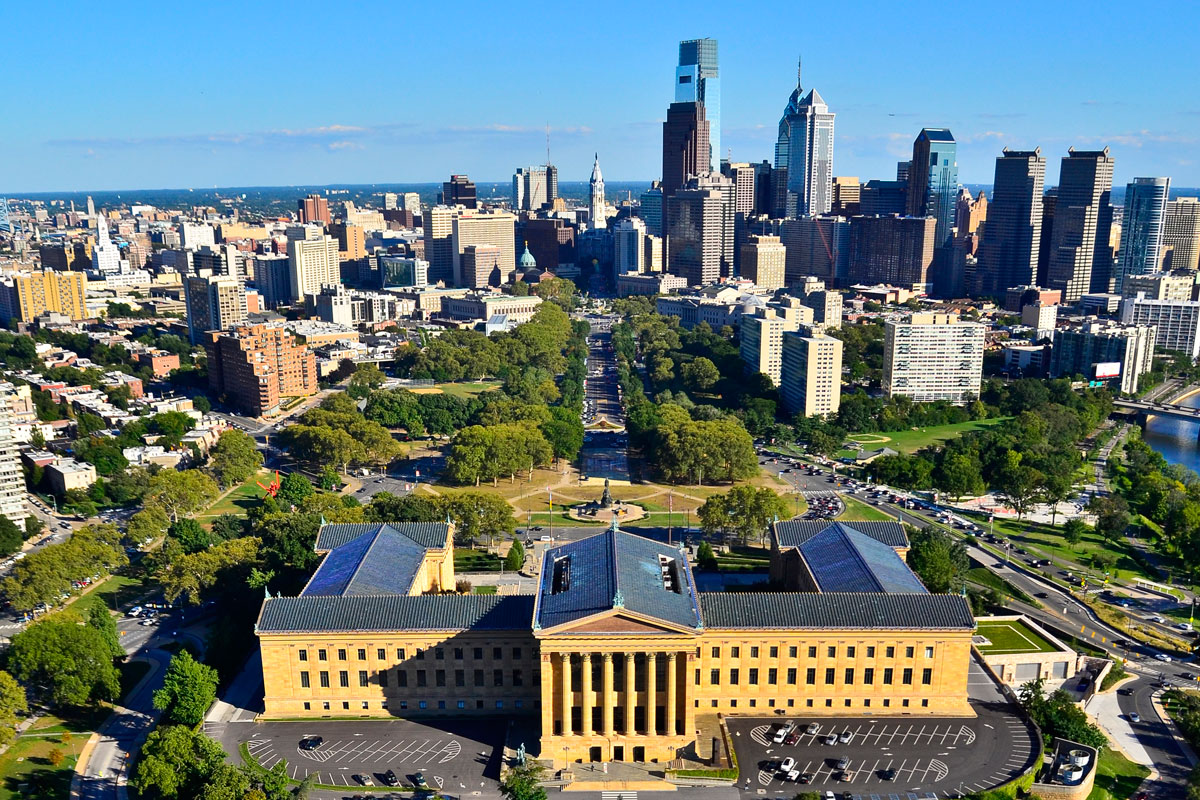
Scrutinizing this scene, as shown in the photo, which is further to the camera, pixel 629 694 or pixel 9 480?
pixel 9 480

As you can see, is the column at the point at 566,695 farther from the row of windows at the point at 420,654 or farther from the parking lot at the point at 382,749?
the row of windows at the point at 420,654

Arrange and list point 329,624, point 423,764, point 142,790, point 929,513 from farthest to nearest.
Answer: point 929,513
point 329,624
point 423,764
point 142,790

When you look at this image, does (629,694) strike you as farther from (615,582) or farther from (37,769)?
(37,769)

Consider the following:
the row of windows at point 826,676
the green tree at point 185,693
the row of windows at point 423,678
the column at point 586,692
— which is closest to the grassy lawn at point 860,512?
the row of windows at point 826,676

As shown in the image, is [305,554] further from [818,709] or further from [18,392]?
[18,392]

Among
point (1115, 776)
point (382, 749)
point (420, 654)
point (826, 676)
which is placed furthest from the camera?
point (420, 654)

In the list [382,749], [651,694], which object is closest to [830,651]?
[651,694]

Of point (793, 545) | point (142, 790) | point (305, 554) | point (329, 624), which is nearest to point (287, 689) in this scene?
point (329, 624)
